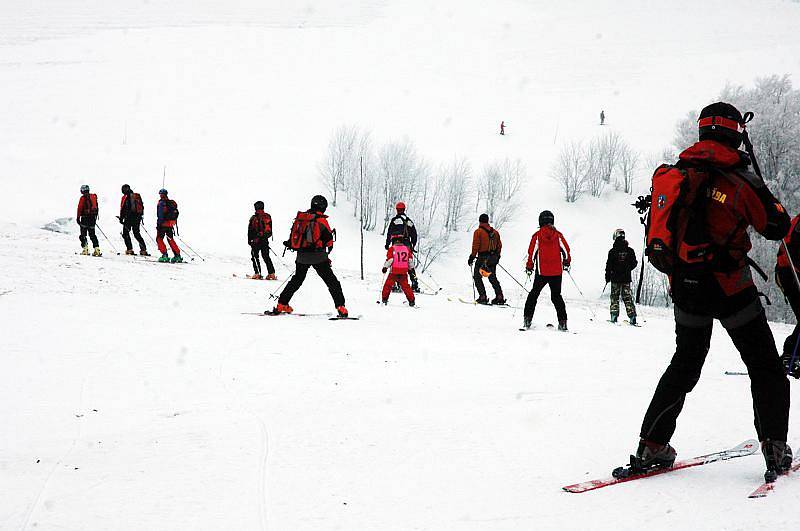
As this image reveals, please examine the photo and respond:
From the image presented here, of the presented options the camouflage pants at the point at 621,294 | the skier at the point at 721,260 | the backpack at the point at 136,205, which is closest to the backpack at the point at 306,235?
the camouflage pants at the point at 621,294

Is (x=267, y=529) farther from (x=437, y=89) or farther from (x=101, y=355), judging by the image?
(x=437, y=89)

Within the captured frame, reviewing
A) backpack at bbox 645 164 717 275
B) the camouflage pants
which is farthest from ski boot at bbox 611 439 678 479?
the camouflage pants

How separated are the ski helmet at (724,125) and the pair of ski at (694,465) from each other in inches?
68.0

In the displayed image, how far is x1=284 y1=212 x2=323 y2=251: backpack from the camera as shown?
9.19 meters

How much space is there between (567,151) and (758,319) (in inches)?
1742

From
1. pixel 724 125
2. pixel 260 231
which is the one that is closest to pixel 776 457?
pixel 724 125

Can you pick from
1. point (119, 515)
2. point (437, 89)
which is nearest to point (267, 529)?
point (119, 515)

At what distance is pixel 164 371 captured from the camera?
5438mm

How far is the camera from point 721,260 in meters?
3.23

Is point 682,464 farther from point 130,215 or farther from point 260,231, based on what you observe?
point 130,215

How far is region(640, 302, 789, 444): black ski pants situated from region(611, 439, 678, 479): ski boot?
0.04m

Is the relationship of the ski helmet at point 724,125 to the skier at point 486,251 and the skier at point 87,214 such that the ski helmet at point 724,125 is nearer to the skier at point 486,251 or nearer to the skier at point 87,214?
the skier at point 486,251

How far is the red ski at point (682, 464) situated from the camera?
325 cm

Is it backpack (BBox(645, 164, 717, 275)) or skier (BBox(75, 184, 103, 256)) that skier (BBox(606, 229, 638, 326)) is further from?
skier (BBox(75, 184, 103, 256))
